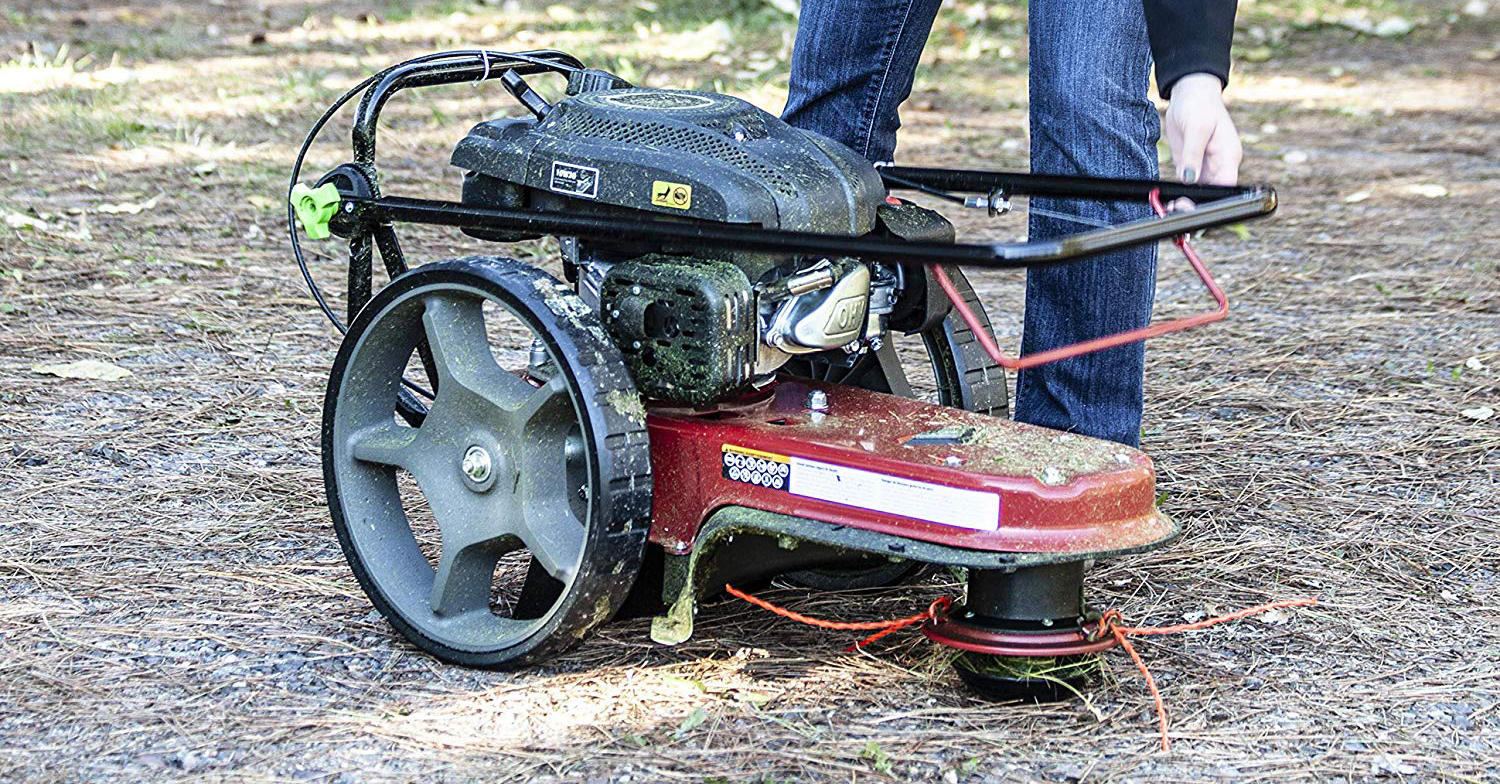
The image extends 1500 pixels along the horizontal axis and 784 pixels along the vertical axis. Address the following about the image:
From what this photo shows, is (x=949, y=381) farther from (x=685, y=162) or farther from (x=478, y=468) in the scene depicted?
(x=478, y=468)

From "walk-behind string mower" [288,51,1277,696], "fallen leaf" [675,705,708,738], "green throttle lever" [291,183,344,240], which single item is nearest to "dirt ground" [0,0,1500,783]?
"fallen leaf" [675,705,708,738]

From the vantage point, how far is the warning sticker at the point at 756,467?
1.94 m

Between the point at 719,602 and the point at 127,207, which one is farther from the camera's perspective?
the point at 127,207

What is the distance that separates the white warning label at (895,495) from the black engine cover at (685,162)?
0.97 feet

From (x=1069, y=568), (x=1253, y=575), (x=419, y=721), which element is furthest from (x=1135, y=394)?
(x=419, y=721)

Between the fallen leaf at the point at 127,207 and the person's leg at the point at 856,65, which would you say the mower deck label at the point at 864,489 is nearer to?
the person's leg at the point at 856,65

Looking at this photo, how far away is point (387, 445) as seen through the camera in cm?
217

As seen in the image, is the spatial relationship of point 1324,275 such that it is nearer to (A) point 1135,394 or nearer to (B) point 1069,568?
(A) point 1135,394

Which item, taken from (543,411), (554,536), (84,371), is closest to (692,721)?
(554,536)

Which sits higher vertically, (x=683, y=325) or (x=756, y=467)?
(x=683, y=325)

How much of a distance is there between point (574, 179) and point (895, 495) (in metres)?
0.57

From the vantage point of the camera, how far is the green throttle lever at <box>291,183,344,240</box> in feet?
7.23

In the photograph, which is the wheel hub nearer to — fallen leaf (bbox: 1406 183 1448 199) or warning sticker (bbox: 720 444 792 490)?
warning sticker (bbox: 720 444 792 490)

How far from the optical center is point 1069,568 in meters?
1.87
